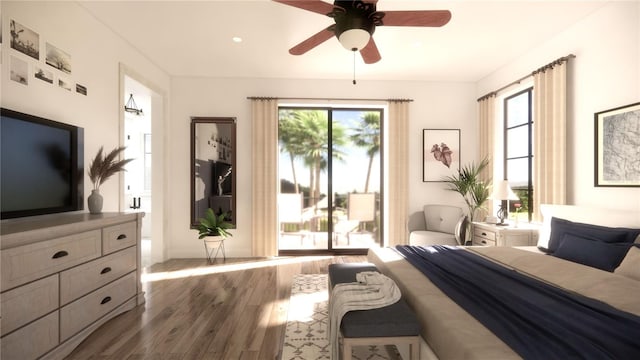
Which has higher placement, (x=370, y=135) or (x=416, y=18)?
(x=416, y=18)

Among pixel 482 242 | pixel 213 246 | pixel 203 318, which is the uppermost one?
pixel 482 242

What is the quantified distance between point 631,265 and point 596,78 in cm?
195

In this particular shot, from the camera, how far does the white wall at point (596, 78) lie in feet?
8.39

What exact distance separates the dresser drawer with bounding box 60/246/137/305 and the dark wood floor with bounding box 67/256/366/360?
415mm

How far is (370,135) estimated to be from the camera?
5074mm

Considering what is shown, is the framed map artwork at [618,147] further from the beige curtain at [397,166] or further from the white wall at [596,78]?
the beige curtain at [397,166]

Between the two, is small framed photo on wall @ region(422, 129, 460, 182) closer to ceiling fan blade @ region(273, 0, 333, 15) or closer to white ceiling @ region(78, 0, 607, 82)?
white ceiling @ region(78, 0, 607, 82)

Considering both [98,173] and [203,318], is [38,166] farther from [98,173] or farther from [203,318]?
[203,318]

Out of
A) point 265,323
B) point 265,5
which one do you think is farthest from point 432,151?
point 265,323

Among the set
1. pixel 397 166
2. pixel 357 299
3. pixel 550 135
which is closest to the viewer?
pixel 357 299

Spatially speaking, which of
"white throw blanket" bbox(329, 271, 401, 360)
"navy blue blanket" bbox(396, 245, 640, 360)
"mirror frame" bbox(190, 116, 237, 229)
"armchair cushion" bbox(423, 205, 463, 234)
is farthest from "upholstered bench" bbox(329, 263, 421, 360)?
"mirror frame" bbox(190, 116, 237, 229)

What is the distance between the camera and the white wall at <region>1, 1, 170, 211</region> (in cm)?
219

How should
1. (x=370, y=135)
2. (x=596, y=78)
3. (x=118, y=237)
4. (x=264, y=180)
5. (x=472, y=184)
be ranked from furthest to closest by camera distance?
(x=370, y=135)
(x=264, y=180)
(x=472, y=184)
(x=596, y=78)
(x=118, y=237)

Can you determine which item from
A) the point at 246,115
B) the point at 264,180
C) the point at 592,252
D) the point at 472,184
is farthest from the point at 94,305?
the point at 472,184
